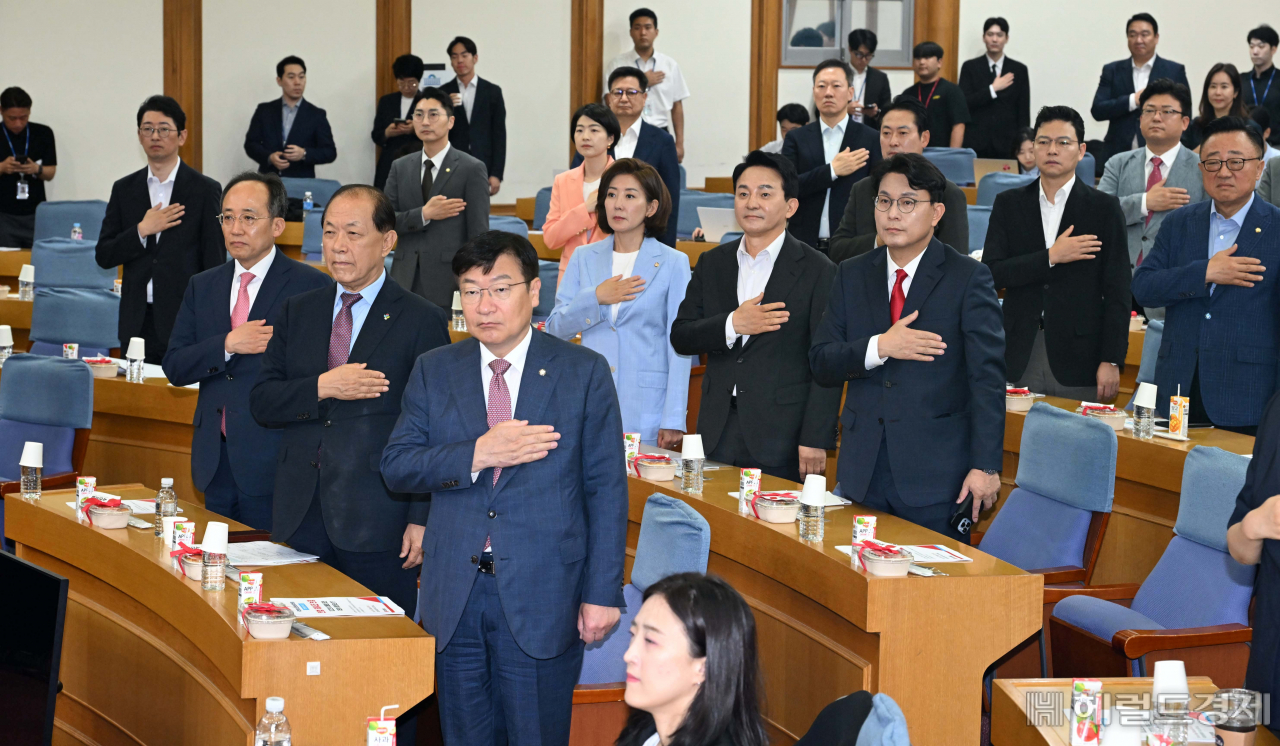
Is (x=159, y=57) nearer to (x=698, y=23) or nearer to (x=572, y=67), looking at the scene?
(x=572, y=67)

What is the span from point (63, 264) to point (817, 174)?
4229 millimetres

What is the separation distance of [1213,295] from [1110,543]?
0.89m

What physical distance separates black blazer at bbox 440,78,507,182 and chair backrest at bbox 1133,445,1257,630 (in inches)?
247

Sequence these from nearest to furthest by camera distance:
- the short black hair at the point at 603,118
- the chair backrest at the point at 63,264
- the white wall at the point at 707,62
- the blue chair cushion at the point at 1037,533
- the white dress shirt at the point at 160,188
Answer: the blue chair cushion at the point at 1037,533
the short black hair at the point at 603,118
the white dress shirt at the point at 160,188
the chair backrest at the point at 63,264
the white wall at the point at 707,62

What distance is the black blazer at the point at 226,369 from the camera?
3678 millimetres

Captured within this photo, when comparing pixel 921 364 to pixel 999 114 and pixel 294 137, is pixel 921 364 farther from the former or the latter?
pixel 999 114

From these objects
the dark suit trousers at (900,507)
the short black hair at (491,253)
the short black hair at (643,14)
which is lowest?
the dark suit trousers at (900,507)

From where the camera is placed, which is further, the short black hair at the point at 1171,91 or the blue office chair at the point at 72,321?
the blue office chair at the point at 72,321

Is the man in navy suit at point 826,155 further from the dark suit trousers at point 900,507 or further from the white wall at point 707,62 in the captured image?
the white wall at point 707,62

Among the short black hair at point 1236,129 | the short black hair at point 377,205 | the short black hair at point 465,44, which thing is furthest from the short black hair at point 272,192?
the short black hair at point 465,44

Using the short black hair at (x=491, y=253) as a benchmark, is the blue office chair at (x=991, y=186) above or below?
above

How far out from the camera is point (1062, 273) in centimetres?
461

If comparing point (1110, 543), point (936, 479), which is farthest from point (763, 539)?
point (1110, 543)

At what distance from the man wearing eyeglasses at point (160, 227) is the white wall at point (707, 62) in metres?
5.71
